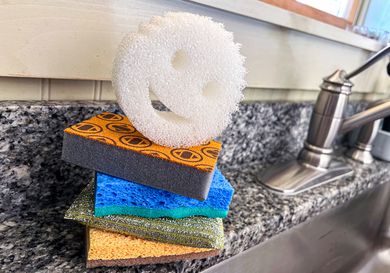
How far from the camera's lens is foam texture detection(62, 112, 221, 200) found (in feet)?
1.05

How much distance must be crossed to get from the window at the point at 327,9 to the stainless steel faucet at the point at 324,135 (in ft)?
0.54

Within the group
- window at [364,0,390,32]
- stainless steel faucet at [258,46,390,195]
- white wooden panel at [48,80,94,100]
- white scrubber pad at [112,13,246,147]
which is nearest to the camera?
white scrubber pad at [112,13,246,147]

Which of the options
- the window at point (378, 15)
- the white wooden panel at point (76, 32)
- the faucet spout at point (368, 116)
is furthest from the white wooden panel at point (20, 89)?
the window at point (378, 15)

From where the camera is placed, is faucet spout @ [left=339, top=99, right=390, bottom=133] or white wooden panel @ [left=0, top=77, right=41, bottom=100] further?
faucet spout @ [left=339, top=99, right=390, bottom=133]

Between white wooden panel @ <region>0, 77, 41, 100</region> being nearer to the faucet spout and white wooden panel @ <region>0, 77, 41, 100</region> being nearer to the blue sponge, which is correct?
the blue sponge

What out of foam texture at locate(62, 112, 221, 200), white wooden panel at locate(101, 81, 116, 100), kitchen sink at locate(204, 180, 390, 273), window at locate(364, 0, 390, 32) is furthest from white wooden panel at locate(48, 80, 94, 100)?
window at locate(364, 0, 390, 32)

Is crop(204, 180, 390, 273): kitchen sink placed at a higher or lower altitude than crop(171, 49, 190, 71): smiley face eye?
lower

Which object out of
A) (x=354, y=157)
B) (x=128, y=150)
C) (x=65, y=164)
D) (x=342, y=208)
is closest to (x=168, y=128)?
(x=128, y=150)

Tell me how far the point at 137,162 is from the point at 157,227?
0.24ft

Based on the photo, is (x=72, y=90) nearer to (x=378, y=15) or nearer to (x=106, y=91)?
(x=106, y=91)

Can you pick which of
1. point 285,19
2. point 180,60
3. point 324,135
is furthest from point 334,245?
point 180,60

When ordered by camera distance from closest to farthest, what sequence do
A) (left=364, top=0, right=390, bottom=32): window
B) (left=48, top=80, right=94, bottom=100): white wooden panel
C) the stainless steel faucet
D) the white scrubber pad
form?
the white scrubber pad
(left=48, top=80, right=94, bottom=100): white wooden panel
the stainless steel faucet
(left=364, top=0, right=390, bottom=32): window

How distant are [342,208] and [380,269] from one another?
0.91 ft

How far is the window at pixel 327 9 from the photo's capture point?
2.27 ft
